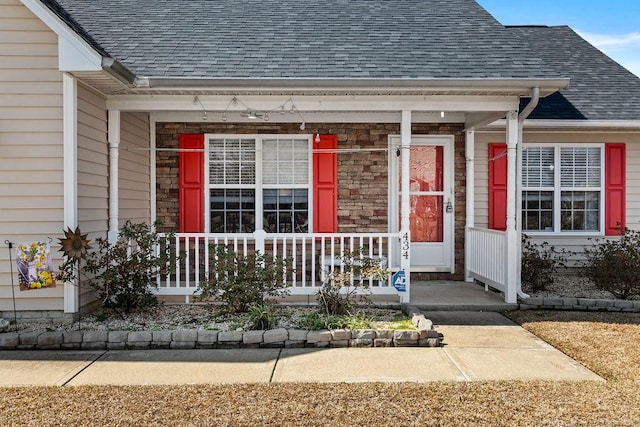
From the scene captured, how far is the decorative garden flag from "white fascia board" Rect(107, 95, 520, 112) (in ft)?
6.73

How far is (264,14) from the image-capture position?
9.42 m

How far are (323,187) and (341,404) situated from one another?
5.27 meters

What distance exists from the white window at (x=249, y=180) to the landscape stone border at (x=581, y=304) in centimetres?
358

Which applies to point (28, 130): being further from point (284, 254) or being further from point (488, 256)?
point (488, 256)

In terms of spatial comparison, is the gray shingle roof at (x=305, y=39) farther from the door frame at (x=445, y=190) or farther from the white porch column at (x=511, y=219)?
the door frame at (x=445, y=190)

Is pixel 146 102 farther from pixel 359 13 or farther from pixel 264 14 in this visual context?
pixel 359 13

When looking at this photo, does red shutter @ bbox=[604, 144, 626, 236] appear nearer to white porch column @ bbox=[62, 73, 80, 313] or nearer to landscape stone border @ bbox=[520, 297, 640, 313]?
landscape stone border @ bbox=[520, 297, 640, 313]

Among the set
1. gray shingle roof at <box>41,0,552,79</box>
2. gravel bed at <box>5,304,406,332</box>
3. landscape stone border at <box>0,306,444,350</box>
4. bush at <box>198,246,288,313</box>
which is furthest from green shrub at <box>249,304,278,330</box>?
gray shingle roof at <box>41,0,552,79</box>

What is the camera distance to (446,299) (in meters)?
7.75

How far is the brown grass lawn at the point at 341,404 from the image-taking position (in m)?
3.78

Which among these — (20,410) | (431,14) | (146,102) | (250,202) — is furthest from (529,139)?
(20,410)

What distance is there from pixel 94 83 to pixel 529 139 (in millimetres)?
6619

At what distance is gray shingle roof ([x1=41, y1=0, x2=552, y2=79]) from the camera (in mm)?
7301

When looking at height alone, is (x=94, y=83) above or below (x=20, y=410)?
above
